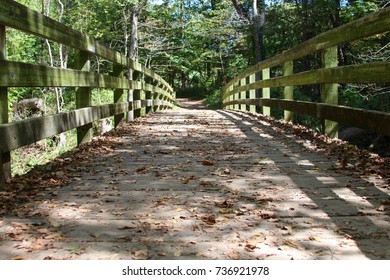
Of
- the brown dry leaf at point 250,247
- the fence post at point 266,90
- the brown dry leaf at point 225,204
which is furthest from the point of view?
the fence post at point 266,90

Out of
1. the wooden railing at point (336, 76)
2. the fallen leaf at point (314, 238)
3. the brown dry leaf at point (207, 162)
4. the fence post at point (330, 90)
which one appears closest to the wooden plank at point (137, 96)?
the wooden railing at point (336, 76)

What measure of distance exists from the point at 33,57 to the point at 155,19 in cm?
913

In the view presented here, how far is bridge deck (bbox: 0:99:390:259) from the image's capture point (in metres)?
2.15

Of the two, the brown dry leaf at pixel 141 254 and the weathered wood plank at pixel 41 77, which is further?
the weathered wood plank at pixel 41 77

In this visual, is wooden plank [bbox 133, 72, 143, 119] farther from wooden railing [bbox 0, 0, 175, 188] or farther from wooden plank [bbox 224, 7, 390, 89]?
wooden plank [bbox 224, 7, 390, 89]

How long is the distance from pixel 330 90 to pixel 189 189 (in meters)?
2.96

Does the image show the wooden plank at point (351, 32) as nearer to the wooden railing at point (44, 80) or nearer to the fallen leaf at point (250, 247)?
the fallen leaf at point (250, 247)

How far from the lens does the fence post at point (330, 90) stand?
217 inches

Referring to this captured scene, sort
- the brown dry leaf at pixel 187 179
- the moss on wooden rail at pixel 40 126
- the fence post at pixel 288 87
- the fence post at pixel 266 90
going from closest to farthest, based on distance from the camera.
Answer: the moss on wooden rail at pixel 40 126 → the brown dry leaf at pixel 187 179 → the fence post at pixel 288 87 → the fence post at pixel 266 90

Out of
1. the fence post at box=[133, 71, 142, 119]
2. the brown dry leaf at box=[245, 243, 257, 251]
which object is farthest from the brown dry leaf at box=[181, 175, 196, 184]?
the fence post at box=[133, 71, 142, 119]

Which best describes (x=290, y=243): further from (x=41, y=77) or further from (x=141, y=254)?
(x=41, y=77)

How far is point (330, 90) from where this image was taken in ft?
18.2

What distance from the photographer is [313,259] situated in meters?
2.02

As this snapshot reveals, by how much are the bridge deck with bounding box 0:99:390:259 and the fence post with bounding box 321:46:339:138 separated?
1100mm
